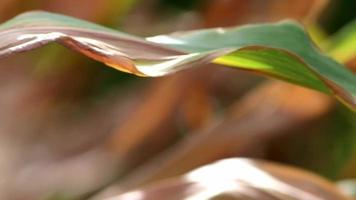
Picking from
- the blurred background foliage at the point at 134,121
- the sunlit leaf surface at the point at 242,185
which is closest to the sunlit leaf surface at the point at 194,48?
the sunlit leaf surface at the point at 242,185

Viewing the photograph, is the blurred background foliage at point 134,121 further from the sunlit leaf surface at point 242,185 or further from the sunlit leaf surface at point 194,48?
the sunlit leaf surface at point 194,48

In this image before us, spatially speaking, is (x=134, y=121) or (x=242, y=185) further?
(x=134, y=121)

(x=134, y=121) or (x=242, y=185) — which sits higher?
(x=134, y=121)

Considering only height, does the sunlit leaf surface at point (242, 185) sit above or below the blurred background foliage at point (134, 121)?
below

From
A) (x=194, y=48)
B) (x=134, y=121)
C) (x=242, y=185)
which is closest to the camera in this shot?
(x=194, y=48)

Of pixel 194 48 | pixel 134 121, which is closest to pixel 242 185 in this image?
pixel 194 48

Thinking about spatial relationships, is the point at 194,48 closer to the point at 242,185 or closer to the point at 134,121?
the point at 242,185

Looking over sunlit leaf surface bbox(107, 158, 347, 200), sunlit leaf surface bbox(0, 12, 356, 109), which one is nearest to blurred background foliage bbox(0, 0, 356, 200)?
sunlit leaf surface bbox(107, 158, 347, 200)
